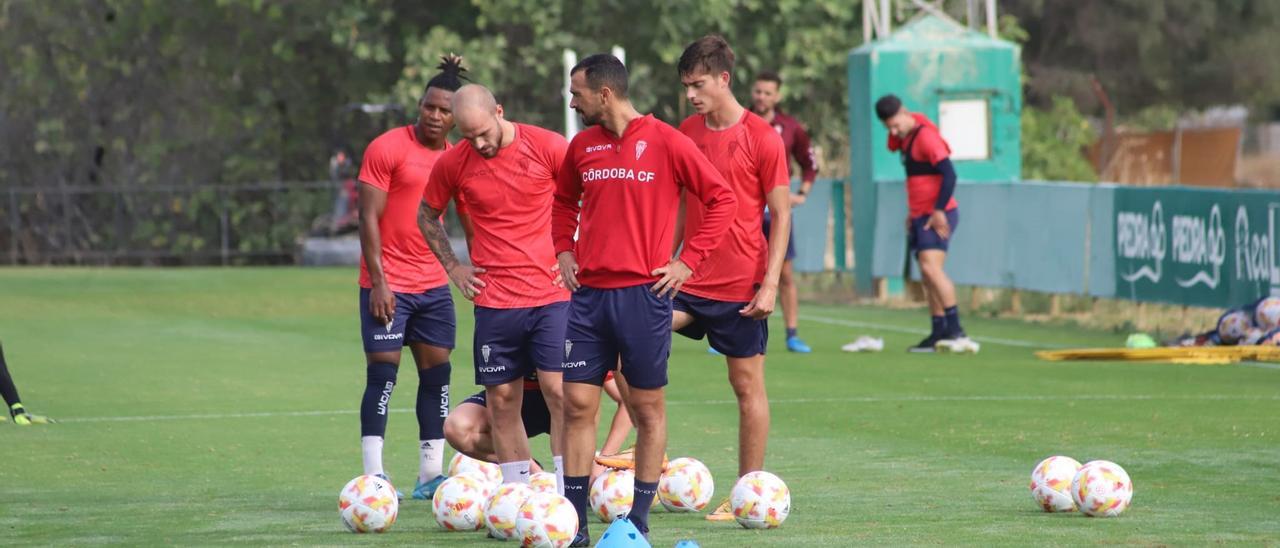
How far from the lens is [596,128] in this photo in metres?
7.96

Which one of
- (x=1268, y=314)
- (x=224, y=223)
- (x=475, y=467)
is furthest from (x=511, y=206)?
(x=224, y=223)

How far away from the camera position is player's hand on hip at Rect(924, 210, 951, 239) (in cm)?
1697

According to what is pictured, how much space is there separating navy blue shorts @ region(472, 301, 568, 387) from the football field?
71 cm

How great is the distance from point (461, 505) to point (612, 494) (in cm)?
65

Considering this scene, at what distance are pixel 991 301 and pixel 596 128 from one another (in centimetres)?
1587

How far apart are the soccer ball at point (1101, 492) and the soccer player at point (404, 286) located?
2.97 meters

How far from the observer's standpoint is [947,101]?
1000 inches

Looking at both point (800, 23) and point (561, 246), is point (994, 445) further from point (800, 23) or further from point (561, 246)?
point (800, 23)

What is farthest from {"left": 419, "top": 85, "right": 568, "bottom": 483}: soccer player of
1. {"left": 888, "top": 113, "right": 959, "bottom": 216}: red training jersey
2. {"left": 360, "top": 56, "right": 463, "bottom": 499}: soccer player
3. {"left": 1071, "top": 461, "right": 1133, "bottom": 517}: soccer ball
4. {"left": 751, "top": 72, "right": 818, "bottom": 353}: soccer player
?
{"left": 888, "top": 113, "right": 959, "bottom": 216}: red training jersey

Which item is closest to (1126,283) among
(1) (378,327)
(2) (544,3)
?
(1) (378,327)

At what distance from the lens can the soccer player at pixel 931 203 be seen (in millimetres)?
16984

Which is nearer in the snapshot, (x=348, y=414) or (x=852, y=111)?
(x=348, y=414)

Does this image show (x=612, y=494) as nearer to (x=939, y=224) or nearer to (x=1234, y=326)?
(x=939, y=224)

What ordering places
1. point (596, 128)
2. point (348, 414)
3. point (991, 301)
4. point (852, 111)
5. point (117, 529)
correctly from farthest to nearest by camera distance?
point (852, 111) → point (991, 301) → point (348, 414) → point (117, 529) → point (596, 128)
